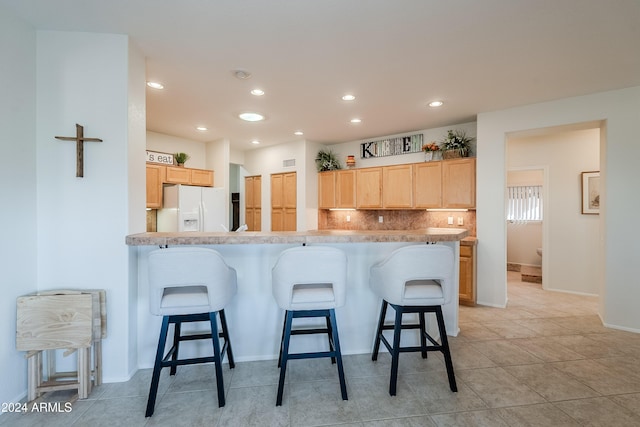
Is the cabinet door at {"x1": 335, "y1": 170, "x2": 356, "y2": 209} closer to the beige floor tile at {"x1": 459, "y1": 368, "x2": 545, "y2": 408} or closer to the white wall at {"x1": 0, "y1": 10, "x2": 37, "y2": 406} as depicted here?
the beige floor tile at {"x1": 459, "y1": 368, "x2": 545, "y2": 408}

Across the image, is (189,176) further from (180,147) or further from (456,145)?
(456,145)

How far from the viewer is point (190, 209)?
15.9 ft

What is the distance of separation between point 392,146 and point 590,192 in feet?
10.0

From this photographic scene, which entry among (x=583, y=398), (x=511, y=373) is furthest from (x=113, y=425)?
(x=583, y=398)

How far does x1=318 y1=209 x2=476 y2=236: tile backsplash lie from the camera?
183 inches

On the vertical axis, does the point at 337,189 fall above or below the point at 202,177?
below

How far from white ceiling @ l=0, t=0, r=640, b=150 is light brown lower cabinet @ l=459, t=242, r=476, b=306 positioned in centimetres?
188

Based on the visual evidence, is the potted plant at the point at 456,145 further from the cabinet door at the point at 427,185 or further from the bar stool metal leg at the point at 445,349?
the bar stool metal leg at the point at 445,349

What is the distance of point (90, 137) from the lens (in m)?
2.18

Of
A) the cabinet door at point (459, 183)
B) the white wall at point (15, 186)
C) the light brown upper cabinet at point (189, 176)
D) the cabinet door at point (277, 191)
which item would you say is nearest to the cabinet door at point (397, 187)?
the cabinet door at point (459, 183)

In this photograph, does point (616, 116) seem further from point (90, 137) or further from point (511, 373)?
point (90, 137)

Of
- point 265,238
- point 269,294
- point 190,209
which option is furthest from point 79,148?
point 190,209

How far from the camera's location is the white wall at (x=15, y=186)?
190cm

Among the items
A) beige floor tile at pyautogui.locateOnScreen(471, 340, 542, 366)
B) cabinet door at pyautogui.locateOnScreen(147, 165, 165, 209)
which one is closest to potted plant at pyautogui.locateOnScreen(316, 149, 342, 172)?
cabinet door at pyautogui.locateOnScreen(147, 165, 165, 209)
